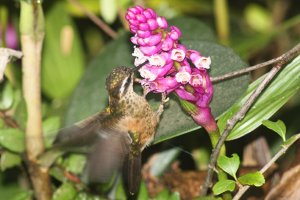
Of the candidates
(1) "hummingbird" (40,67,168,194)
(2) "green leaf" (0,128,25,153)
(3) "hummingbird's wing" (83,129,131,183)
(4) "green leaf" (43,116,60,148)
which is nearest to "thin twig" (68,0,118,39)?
(4) "green leaf" (43,116,60,148)

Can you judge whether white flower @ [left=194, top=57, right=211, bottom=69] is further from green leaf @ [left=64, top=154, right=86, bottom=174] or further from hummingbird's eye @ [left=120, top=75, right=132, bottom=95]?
green leaf @ [left=64, top=154, right=86, bottom=174]

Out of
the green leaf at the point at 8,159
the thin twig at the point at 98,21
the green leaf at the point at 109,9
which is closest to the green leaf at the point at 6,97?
the green leaf at the point at 8,159

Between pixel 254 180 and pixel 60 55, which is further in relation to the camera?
pixel 60 55

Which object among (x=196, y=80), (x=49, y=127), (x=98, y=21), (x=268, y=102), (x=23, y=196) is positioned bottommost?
(x=23, y=196)

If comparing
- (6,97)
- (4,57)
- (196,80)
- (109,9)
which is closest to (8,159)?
(6,97)

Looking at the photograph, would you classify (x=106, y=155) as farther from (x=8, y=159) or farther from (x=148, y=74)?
(x=8, y=159)

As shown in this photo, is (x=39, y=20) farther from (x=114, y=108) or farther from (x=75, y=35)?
(x=75, y=35)

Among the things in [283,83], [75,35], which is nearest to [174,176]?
[283,83]
